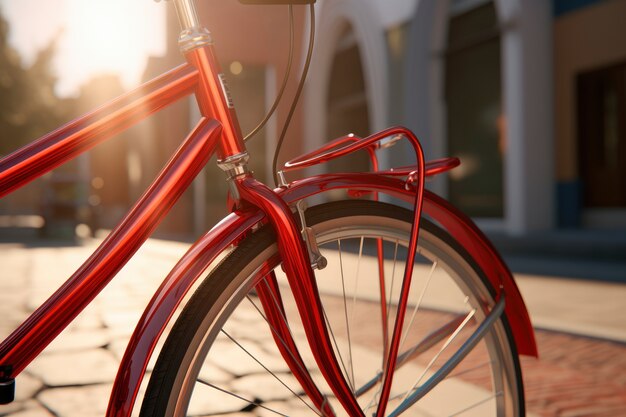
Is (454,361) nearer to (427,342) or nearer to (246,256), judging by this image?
(427,342)

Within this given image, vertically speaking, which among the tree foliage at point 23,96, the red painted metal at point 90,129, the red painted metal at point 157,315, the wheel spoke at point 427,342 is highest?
the tree foliage at point 23,96

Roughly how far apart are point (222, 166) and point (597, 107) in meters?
11.3

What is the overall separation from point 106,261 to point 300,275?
37cm

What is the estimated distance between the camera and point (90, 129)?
134 centimetres

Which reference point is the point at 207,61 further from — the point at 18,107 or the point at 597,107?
the point at 18,107

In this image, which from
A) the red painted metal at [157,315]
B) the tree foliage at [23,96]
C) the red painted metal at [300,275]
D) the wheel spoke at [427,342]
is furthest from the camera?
the tree foliage at [23,96]

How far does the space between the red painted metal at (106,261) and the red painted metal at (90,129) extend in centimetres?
10

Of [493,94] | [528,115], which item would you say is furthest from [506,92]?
[493,94]

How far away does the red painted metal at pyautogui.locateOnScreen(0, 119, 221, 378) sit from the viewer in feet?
4.09

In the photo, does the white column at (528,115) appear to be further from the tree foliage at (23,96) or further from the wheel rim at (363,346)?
the tree foliage at (23,96)

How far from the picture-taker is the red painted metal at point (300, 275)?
133 cm

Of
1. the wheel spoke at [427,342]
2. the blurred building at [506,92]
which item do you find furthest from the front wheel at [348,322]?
the blurred building at [506,92]

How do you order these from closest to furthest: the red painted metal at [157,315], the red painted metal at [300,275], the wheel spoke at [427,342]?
the red painted metal at [157,315] < the red painted metal at [300,275] < the wheel spoke at [427,342]

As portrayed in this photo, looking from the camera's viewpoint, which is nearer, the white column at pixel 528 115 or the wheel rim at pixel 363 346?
the wheel rim at pixel 363 346
